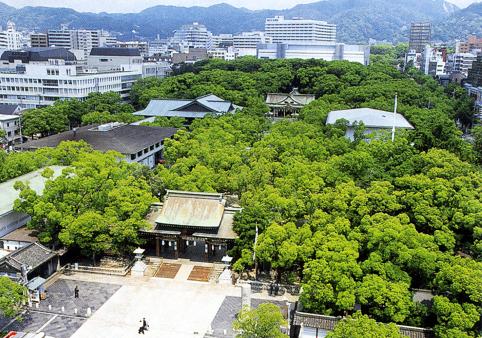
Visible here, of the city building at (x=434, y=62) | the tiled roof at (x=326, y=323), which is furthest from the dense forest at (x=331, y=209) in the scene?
the city building at (x=434, y=62)

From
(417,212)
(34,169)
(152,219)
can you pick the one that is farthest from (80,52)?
(417,212)

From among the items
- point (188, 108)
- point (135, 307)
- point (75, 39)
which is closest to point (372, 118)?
point (188, 108)

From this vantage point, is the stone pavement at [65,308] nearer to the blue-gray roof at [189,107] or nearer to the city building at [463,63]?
the blue-gray roof at [189,107]

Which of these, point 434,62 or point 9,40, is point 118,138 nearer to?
point 434,62

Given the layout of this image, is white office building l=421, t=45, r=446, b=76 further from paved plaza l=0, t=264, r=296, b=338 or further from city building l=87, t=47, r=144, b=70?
paved plaza l=0, t=264, r=296, b=338

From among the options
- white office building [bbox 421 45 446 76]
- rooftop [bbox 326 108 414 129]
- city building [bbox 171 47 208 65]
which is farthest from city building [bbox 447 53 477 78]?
city building [bbox 171 47 208 65]

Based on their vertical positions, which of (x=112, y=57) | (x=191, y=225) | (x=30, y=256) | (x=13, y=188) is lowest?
(x=30, y=256)
